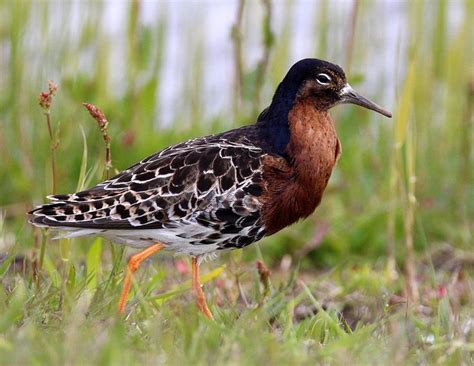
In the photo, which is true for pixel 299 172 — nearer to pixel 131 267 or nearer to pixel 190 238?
pixel 190 238

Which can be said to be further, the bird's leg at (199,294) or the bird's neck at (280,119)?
the bird's neck at (280,119)

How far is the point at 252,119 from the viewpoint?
26.1ft

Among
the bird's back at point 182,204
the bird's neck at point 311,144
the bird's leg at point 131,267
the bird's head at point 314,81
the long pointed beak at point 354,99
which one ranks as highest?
the bird's head at point 314,81

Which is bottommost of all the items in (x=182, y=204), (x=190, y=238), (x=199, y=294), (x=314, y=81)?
(x=199, y=294)

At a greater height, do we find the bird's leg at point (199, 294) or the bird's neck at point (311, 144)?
the bird's neck at point (311, 144)

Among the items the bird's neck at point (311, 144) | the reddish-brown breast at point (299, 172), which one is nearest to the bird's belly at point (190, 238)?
the reddish-brown breast at point (299, 172)

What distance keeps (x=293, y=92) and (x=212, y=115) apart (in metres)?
3.86

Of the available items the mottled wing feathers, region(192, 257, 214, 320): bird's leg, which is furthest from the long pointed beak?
region(192, 257, 214, 320): bird's leg

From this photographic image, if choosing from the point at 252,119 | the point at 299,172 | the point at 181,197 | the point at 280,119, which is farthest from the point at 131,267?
the point at 252,119

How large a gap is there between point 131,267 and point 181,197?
1.45 feet

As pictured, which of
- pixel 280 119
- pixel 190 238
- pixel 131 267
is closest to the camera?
pixel 131 267

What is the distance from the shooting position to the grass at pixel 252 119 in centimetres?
503

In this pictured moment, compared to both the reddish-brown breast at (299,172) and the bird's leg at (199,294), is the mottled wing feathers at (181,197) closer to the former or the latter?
Result: the reddish-brown breast at (299,172)

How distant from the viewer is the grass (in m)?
5.03
